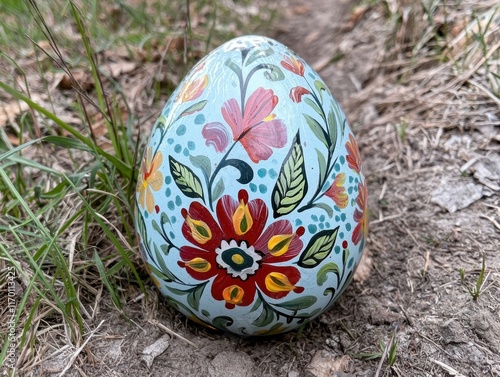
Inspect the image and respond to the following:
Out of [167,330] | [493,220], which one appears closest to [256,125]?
[167,330]

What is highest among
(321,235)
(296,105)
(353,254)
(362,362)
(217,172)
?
(296,105)

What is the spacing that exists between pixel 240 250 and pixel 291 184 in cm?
22

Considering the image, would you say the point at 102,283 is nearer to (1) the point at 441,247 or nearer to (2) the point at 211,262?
(2) the point at 211,262

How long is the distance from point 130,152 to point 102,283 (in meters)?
0.51

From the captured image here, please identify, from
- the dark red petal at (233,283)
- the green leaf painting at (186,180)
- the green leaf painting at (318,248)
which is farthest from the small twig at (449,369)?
the green leaf painting at (186,180)

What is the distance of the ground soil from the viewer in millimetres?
1534

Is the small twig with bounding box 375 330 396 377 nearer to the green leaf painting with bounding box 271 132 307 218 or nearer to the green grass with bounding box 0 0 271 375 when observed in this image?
the green leaf painting with bounding box 271 132 307 218

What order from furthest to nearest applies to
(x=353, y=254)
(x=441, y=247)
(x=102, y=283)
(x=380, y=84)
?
1. (x=380, y=84)
2. (x=441, y=247)
3. (x=102, y=283)
4. (x=353, y=254)

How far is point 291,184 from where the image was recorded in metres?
1.38

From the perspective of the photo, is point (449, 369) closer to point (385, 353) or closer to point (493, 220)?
point (385, 353)

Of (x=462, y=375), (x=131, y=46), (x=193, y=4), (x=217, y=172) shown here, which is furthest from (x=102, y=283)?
(x=193, y=4)

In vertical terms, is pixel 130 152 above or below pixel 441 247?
above

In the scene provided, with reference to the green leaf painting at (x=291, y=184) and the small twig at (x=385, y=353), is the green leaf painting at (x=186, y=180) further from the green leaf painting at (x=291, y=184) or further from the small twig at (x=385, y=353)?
the small twig at (x=385, y=353)

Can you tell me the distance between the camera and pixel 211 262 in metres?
1.43
